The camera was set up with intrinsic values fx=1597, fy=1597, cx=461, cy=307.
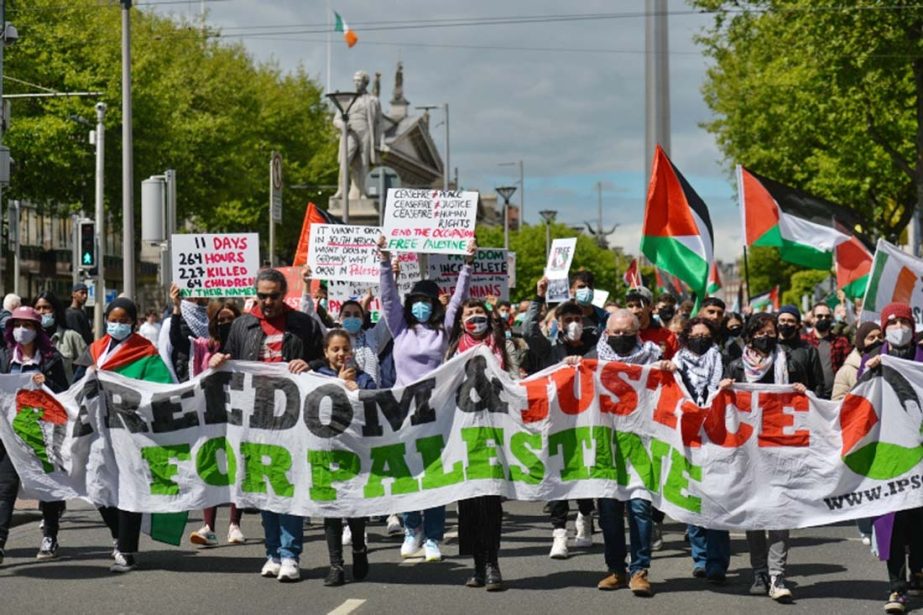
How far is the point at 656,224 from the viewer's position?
1459 cm

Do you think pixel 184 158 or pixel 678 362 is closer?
pixel 678 362

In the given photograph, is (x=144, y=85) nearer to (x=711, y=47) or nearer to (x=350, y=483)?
(x=711, y=47)

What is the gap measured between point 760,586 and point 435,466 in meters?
2.00

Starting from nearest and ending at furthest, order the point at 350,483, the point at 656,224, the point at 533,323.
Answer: the point at 350,483 → the point at 533,323 → the point at 656,224

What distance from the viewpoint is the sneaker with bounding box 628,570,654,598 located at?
8.94 meters

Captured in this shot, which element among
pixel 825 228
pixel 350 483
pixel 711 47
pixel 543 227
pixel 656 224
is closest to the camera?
pixel 350 483

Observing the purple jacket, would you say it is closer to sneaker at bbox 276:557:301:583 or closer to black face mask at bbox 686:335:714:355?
sneaker at bbox 276:557:301:583

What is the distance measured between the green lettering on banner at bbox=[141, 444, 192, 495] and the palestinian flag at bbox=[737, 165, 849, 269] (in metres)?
8.07

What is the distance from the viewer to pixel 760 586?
9.06m

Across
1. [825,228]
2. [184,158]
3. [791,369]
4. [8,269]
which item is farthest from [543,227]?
[791,369]

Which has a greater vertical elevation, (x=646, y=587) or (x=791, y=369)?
(x=791, y=369)

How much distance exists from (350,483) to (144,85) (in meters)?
35.6

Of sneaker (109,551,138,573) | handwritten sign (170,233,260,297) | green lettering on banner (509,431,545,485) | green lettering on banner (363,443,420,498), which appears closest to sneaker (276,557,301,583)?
green lettering on banner (363,443,420,498)

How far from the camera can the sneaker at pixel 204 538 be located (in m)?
11.2
